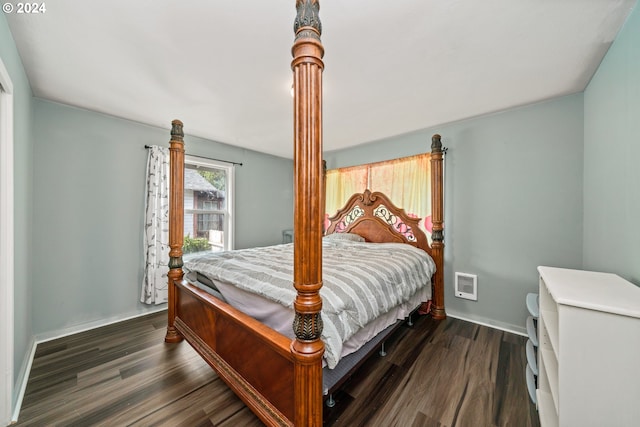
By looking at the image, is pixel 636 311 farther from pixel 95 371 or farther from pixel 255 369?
pixel 95 371

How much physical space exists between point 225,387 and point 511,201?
3218 mm

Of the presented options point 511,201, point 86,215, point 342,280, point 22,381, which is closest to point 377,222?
point 511,201

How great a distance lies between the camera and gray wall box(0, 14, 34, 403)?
155 cm

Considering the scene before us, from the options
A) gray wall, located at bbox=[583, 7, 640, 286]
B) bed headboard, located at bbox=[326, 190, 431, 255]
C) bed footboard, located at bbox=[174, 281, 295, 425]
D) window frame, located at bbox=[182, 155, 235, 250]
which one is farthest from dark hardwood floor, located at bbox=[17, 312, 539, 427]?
window frame, located at bbox=[182, 155, 235, 250]

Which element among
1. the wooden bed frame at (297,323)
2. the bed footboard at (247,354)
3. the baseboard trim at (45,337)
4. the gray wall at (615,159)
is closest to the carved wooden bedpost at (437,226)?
the gray wall at (615,159)

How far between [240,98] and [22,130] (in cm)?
163

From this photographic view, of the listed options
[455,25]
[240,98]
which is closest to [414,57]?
[455,25]

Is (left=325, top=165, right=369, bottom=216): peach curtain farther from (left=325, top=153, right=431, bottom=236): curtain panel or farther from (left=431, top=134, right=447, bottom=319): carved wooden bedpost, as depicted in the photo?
(left=431, top=134, right=447, bottom=319): carved wooden bedpost

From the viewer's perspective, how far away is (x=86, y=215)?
101 inches

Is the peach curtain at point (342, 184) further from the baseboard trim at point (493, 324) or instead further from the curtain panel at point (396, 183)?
the baseboard trim at point (493, 324)

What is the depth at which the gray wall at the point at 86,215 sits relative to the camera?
7.72 ft

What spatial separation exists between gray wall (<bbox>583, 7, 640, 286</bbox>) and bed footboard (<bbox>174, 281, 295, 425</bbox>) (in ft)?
6.53

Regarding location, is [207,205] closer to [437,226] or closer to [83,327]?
[83,327]

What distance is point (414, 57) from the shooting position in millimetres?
1714
